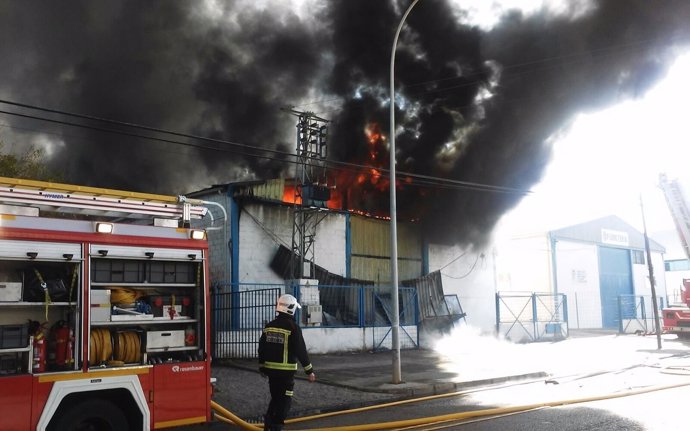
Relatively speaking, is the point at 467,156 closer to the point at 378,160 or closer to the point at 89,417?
the point at 378,160

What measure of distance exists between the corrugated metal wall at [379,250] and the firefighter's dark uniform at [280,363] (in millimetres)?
15512

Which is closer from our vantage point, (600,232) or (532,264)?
(532,264)

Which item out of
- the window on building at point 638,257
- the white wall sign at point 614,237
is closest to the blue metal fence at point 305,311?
the white wall sign at point 614,237

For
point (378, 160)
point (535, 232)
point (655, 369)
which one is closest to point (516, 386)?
point (655, 369)

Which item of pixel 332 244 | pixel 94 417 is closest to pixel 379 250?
pixel 332 244

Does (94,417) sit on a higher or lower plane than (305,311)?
lower

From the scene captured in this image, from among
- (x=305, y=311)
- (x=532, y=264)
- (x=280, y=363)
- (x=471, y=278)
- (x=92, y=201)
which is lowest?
(x=280, y=363)

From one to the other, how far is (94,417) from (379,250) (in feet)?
57.5

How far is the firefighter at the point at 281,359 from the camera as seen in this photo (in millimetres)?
6098

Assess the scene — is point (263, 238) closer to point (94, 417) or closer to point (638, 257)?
point (94, 417)

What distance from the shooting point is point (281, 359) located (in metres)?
6.13

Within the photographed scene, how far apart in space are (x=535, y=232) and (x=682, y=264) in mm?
26992

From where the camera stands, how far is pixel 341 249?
2127cm

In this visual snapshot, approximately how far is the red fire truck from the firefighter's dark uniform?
776 mm
